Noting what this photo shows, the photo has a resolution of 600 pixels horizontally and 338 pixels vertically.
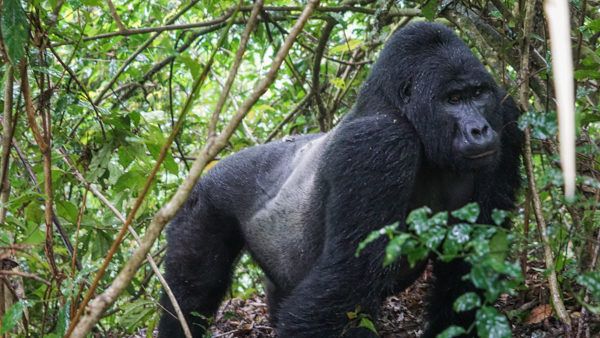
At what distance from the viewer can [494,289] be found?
1.88 metres

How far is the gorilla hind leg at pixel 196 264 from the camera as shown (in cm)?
438

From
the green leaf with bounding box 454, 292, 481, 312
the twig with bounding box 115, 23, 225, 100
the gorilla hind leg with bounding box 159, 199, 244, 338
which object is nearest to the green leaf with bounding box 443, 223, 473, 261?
the green leaf with bounding box 454, 292, 481, 312

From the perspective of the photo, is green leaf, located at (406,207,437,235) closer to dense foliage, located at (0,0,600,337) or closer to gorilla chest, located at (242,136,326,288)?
dense foliage, located at (0,0,600,337)

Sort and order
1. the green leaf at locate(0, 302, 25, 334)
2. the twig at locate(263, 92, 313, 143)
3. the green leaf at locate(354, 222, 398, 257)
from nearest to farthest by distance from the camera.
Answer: the green leaf at locate(354, 222, 398, 257), the green leaf at locate(0, 302, 25, 334), the twig at locate(263, 92, 313, 143)

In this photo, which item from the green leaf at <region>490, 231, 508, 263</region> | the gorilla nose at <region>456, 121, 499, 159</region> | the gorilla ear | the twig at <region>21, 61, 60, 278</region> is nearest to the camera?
the green leaf at <region>490, 231, 508, 263</region>

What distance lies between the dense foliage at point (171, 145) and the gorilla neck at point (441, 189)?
34 cm

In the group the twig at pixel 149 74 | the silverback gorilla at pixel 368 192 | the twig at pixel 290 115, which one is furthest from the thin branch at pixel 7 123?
the twig at pixel 290 115

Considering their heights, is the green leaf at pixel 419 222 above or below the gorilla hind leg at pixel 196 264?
above

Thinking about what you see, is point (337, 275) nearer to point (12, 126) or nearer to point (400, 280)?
point (400, 280)

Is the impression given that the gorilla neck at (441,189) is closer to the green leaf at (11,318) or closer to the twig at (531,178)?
the twig at (531,178)

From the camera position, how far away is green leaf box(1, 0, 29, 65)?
8.68ft

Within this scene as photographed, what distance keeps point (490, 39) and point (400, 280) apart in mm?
1452

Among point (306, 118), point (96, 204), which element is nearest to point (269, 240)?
point (306, 118)

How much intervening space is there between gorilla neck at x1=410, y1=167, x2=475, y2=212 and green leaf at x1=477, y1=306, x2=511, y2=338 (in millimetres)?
1641
